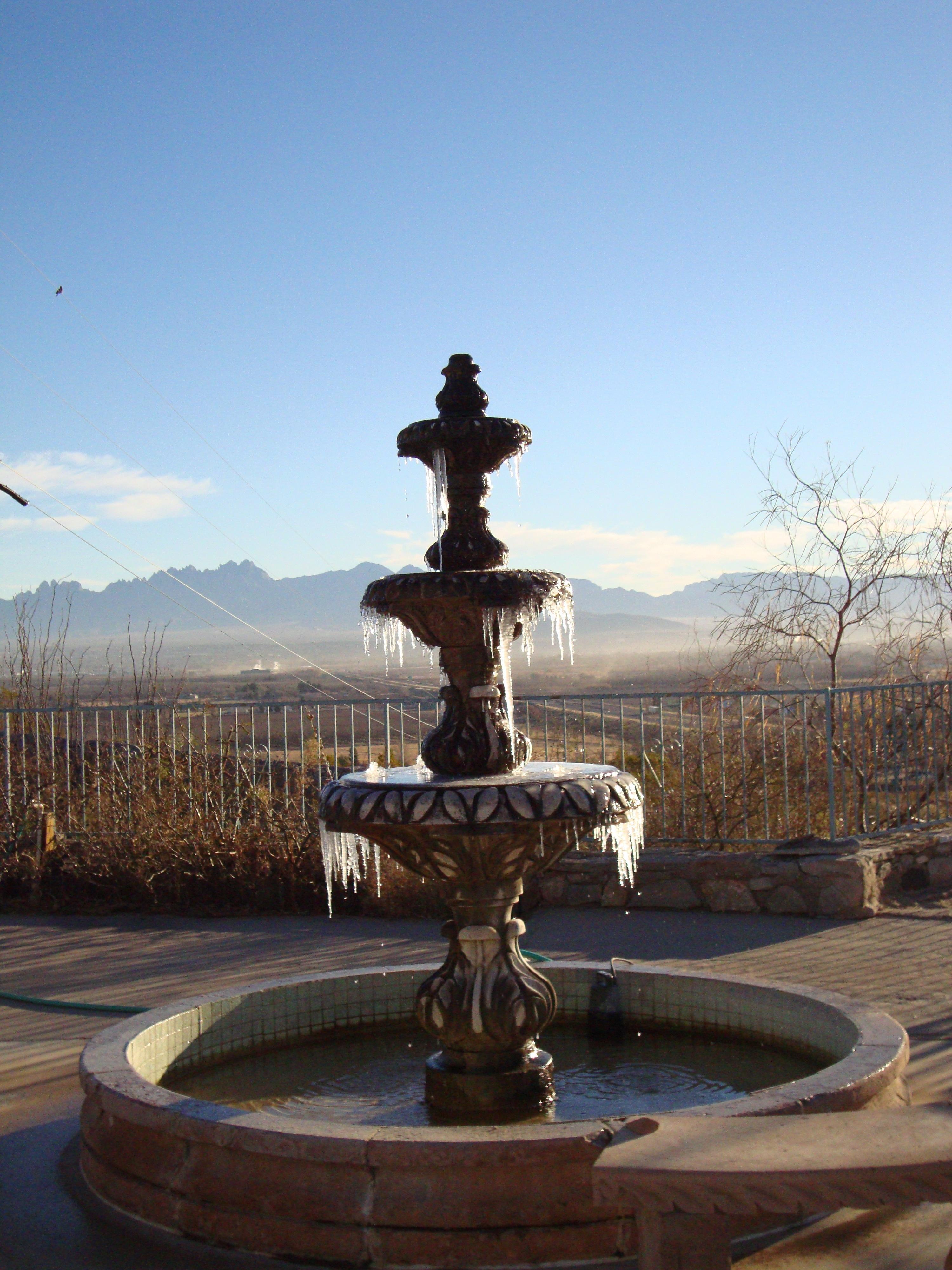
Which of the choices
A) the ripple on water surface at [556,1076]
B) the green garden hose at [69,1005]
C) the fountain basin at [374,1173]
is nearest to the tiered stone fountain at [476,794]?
the ripple on water surface at [556,1076]

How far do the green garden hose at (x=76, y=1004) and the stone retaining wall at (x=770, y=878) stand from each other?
2.13 meters

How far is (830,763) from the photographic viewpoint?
9.20 meters

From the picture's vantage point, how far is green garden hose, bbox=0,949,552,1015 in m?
6.56

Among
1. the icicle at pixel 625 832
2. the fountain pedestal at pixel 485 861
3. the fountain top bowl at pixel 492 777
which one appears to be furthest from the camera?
the icicle at pixel 625 832

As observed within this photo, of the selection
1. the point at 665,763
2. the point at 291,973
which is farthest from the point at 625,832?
the point at 665,763

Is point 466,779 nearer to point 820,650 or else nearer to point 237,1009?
point 237,1009

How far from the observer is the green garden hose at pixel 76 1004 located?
21.5 ft

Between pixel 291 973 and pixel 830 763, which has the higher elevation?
pixel 830 763

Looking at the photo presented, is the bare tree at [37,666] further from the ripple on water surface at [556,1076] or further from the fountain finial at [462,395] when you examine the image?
the fountain finial at [462,395]

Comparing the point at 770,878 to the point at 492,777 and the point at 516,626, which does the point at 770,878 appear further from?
A: the point at 516,626

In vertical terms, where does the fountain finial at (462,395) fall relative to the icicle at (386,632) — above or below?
above

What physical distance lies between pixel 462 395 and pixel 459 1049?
2551 mm

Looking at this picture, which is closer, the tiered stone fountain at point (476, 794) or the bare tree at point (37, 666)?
the tiered stone fountain at point (476, 794)

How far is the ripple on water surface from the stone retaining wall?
3.40m
